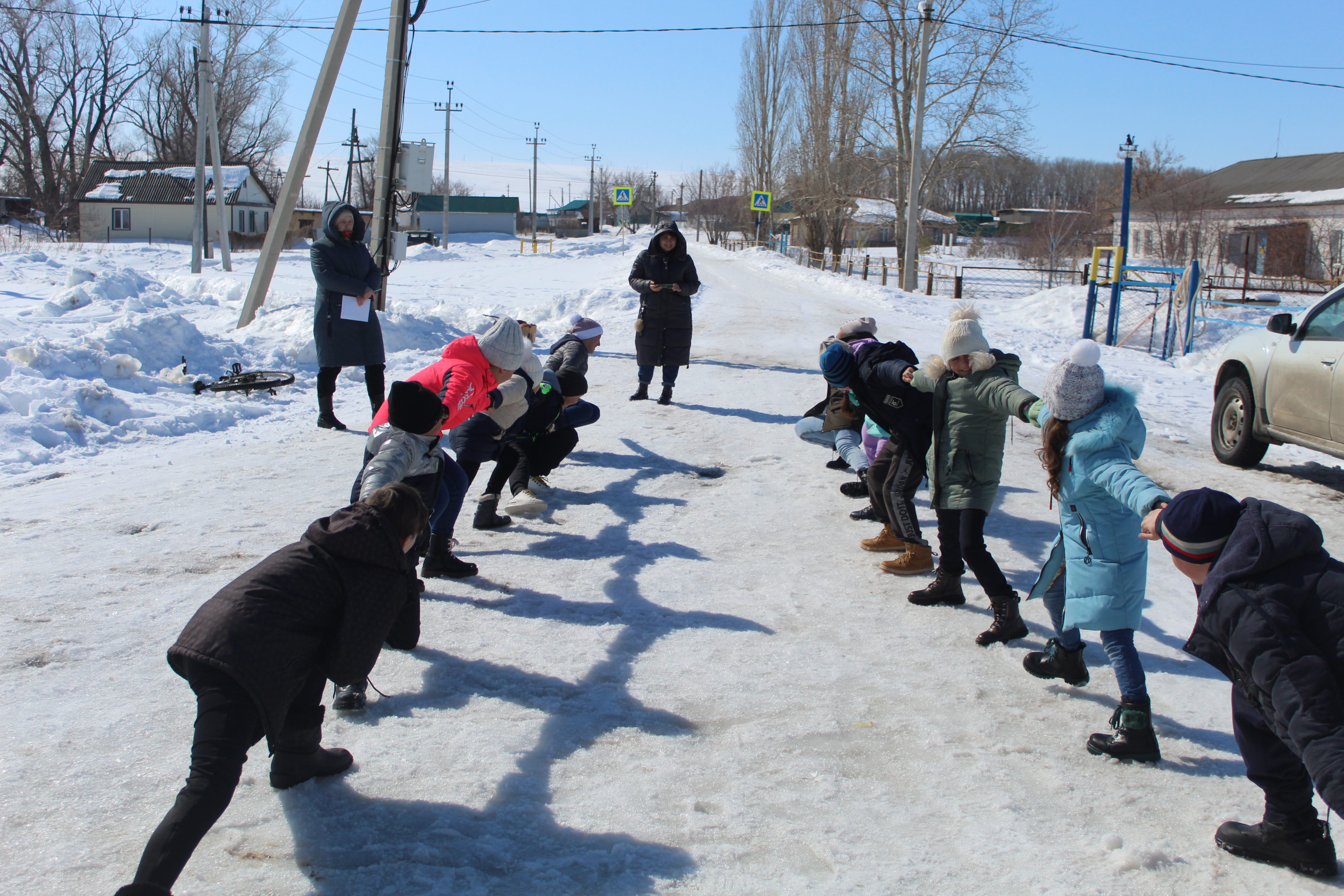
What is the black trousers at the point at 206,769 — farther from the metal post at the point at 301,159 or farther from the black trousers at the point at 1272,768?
the metal post at the point at 301,159

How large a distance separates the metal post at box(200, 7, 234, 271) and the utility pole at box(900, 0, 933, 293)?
19.2 m

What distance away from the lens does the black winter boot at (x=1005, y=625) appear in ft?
12.7

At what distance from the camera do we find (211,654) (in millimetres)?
2242

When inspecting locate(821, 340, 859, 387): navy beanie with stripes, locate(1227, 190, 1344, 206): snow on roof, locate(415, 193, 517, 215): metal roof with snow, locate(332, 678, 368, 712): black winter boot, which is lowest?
locate(332, 678, 368, 712): black winter boot

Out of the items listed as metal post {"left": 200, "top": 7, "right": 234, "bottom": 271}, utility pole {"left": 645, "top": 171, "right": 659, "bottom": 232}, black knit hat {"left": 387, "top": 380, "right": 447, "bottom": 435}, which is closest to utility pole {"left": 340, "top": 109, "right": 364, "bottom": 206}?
metal post {"left": 200, "top": 7, "right": 234, "bottom": 271}

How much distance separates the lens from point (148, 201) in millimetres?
51688

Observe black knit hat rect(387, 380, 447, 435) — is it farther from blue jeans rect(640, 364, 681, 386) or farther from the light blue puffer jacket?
blue jeans rect(640, 364, 681, 386)

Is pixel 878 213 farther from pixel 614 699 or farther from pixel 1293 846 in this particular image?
pixel 1293 846

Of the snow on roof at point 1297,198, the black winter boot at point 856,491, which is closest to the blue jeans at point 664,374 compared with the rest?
the black winter boot at point 856,491

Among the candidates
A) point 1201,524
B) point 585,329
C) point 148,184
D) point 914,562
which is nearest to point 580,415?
point 585,329

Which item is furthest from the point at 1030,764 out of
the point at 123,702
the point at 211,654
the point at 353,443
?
the point at 353,443

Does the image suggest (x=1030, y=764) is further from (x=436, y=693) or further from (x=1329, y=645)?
(x=436, y=693)

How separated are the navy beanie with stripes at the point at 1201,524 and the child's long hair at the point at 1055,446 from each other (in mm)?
836

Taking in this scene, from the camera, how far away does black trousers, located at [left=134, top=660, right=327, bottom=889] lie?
2.08 meters
